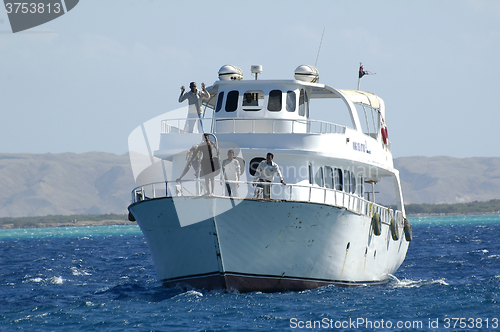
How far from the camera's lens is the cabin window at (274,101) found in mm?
21484

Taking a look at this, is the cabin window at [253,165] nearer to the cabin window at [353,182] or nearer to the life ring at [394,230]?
the cabin window at [353,182]

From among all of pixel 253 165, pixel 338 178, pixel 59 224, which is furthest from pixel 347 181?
pixel 59 224

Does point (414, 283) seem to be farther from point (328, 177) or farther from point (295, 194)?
point (295, 194)

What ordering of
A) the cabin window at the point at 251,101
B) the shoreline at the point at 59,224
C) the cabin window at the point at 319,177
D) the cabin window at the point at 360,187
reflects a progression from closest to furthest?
the cabin window at the point at 319,177
the cabin window at the point at 251,101
the cabin window at the point at 360,187
the shoreline at the point at 59,224

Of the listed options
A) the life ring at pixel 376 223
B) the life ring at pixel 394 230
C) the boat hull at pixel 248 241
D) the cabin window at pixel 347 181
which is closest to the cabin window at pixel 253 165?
the boat hull at pixel 248 241

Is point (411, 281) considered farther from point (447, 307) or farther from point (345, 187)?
point (447, 307)

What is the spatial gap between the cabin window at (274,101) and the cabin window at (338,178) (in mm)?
2795

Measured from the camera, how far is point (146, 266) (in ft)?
104

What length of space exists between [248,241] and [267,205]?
117cm

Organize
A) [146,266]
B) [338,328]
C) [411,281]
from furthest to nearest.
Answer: [146,266] → [411,281] → [338,328]

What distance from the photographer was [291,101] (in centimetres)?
2170

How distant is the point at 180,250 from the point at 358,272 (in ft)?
19.2

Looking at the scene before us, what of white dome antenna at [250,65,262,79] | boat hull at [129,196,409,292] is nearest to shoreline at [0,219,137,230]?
white dome antenna at [250,65,262,79]

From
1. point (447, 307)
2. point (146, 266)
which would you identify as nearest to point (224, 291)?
point (447, 307)
